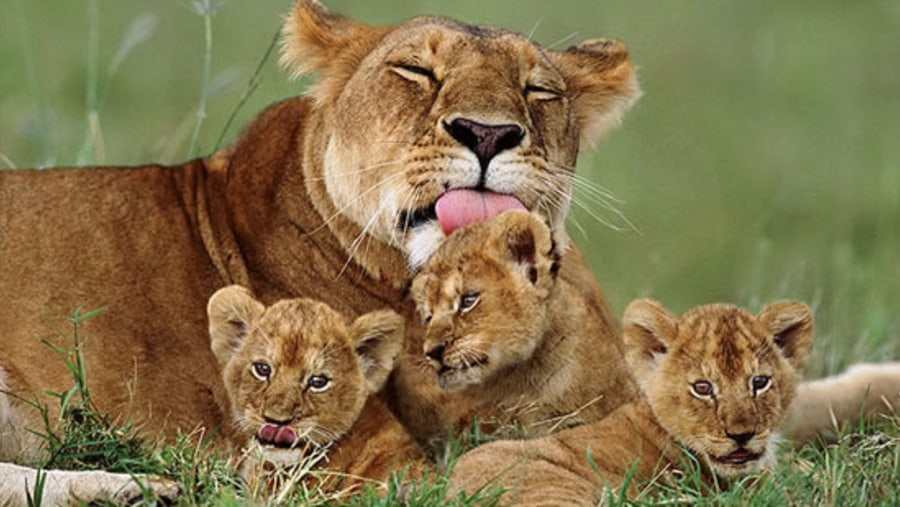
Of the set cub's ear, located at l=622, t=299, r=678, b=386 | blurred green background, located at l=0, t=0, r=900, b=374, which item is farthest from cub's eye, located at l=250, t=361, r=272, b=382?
blurred green background, located at l=0, t=0, r=900, b=374

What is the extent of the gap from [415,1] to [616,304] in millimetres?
5407

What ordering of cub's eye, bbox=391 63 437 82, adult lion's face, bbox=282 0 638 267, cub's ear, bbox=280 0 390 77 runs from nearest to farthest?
adult lion's face, bbox=282 0 638 267 < cub's eye, bbox=391 63 437 82 < cub's ear, bbox=280 0 390 77

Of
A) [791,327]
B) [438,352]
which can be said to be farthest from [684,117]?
[438,352]

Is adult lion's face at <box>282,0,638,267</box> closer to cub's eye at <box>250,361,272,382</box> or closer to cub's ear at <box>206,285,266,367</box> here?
cub's ear at <box>206,285,266,367</box>

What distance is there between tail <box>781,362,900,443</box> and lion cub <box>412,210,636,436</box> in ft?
3.85

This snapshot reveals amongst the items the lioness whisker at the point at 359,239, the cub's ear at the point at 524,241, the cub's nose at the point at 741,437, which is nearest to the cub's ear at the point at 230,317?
the lioness whisker at the point at 359,239

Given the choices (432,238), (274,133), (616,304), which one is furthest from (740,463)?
(616,304)

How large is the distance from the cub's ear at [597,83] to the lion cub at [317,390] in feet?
3.99

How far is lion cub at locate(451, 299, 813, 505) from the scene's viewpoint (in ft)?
18.5

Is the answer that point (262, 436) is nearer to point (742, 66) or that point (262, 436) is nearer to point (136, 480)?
point (136, 480)

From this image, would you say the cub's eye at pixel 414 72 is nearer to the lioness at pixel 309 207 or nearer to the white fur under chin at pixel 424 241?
the lioness at pixel 309 207

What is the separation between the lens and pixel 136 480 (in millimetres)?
5496

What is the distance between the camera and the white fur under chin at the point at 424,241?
6.15 metres

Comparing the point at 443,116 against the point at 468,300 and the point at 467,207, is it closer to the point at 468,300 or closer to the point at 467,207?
the point at 467,207
